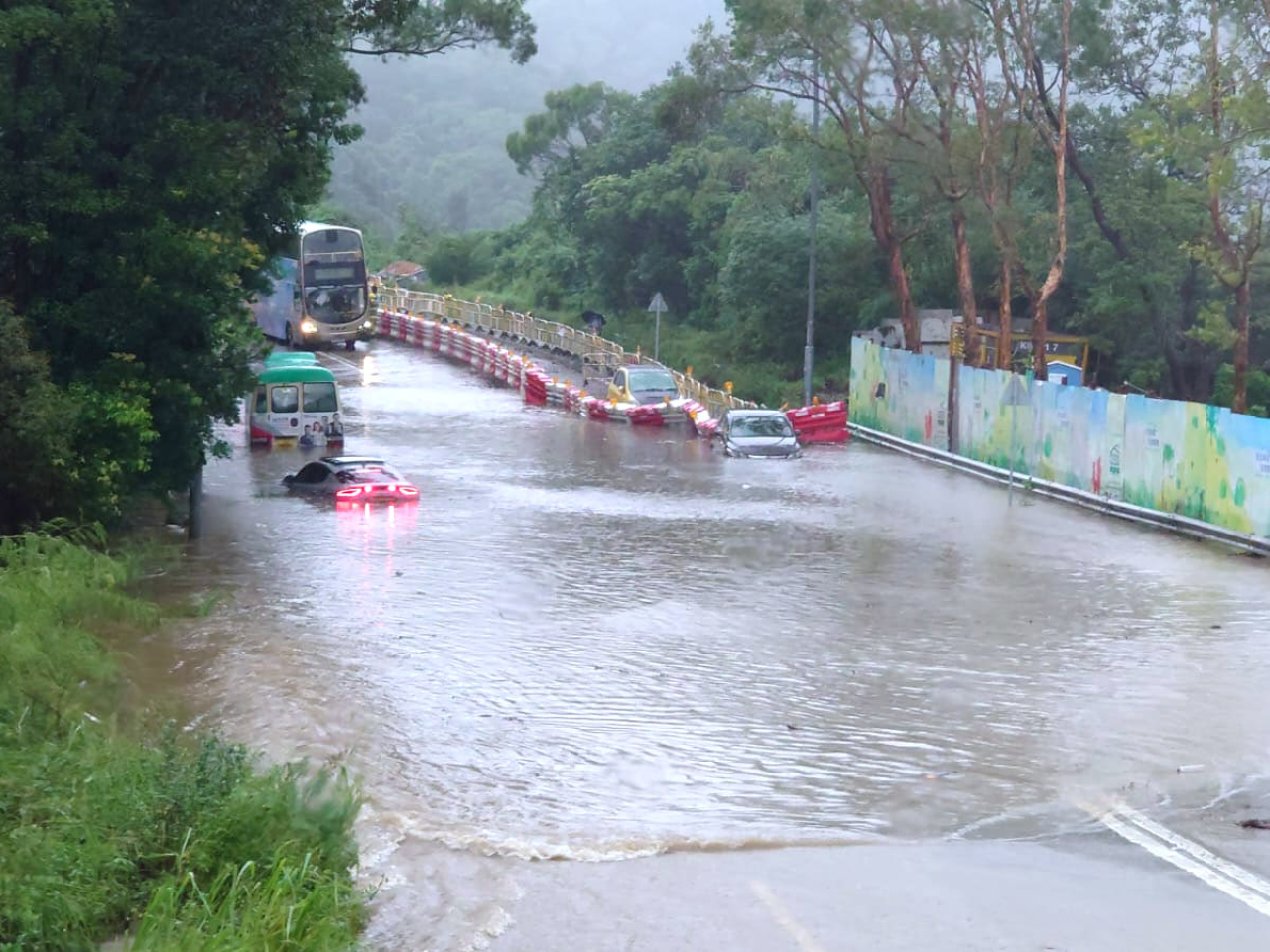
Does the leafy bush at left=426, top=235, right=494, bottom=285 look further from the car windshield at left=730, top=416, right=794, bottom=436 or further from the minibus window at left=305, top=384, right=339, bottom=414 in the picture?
the car windshield at left=730, top=416, right=794, bottom=436

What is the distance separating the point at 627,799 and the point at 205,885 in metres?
3.85

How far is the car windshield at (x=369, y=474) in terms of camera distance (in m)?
30.6

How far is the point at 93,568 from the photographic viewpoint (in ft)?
56.8

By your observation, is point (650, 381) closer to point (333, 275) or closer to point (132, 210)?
point (333, 275)

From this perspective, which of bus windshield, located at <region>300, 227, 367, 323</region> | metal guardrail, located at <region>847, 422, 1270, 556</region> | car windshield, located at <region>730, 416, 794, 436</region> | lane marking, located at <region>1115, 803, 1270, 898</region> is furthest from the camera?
bus windshield, located at <region>300, 227, 367, 323</region>

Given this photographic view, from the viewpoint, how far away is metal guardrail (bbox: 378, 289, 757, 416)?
157ft

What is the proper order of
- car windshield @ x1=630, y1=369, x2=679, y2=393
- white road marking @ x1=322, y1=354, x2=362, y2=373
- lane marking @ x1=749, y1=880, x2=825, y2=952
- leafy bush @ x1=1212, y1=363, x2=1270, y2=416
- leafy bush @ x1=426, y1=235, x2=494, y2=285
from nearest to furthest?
lane marking @ x1=749, y1=880, x2=825, y2=952 → car windshield @ x1=630, y1=369, x2=679, y2=393 → leafy bush @ x1=1212, y1=363, x2=1270, y2=416 → white road marking @ x1=322, y1=354, x2=362, y2=373 → leafy bush @ x1=426, y1=235, x2=494, y2=285

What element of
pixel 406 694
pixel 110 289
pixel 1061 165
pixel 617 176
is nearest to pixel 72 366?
pixel 110 289

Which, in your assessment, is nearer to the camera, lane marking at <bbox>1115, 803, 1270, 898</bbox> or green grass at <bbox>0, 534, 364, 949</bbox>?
green grass at <bbox>0, 534, 364, 949</bbox>

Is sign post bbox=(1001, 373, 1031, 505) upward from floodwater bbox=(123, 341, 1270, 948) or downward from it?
upward

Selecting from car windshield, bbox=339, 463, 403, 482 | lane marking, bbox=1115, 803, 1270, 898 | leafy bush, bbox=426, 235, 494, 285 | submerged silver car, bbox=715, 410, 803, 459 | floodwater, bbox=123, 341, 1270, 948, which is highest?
leafy bush, bbox=426, 235, 494, 285

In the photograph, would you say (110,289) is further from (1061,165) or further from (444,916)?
(1061,165)

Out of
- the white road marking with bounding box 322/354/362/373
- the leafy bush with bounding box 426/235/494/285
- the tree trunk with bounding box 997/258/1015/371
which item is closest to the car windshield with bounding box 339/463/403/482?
the tree trunk with bounding box 997/258/1015/371

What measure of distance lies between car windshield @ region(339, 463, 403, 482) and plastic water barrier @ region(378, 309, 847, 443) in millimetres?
13457
